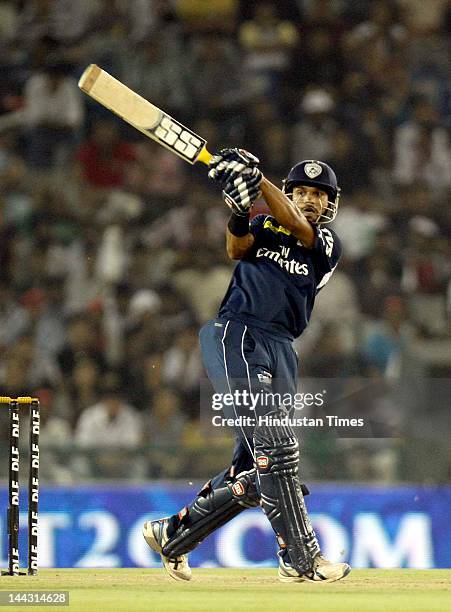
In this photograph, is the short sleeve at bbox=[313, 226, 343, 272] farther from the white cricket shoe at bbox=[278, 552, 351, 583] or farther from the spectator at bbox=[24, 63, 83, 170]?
the spectator at bbox=[24, 63, 83, 170]

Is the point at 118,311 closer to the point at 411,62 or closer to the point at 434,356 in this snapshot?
the point at 434,356

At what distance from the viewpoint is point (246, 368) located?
4.71 meters

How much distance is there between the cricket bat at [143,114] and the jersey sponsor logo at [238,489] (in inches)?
49.4

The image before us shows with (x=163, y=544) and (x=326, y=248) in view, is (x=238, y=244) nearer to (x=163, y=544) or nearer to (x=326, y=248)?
(x=326, y=248)

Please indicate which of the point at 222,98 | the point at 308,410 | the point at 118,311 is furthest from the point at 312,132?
the point at 308,410

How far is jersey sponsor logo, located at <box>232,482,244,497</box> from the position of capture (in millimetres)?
4816

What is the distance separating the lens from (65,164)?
381 inches


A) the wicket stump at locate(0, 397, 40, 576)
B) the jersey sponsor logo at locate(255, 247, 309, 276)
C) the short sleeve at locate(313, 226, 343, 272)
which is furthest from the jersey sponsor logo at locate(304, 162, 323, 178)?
the wicket stump at locate(0, 397, 40, 576)

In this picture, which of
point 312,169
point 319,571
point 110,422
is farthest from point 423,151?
point 319,571

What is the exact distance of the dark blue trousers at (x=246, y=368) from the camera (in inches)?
185

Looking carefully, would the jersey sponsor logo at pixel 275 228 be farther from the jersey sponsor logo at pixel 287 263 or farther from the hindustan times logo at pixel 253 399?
the hindustan times logo at pixel 253 399

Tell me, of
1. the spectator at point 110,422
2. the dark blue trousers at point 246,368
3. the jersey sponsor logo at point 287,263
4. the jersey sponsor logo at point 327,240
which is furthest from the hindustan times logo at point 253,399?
the spectator at point 110,422

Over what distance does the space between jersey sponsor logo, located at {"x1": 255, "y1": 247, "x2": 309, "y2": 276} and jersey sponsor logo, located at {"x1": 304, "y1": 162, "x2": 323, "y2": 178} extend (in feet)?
1.16

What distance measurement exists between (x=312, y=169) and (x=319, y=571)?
5.14ft
